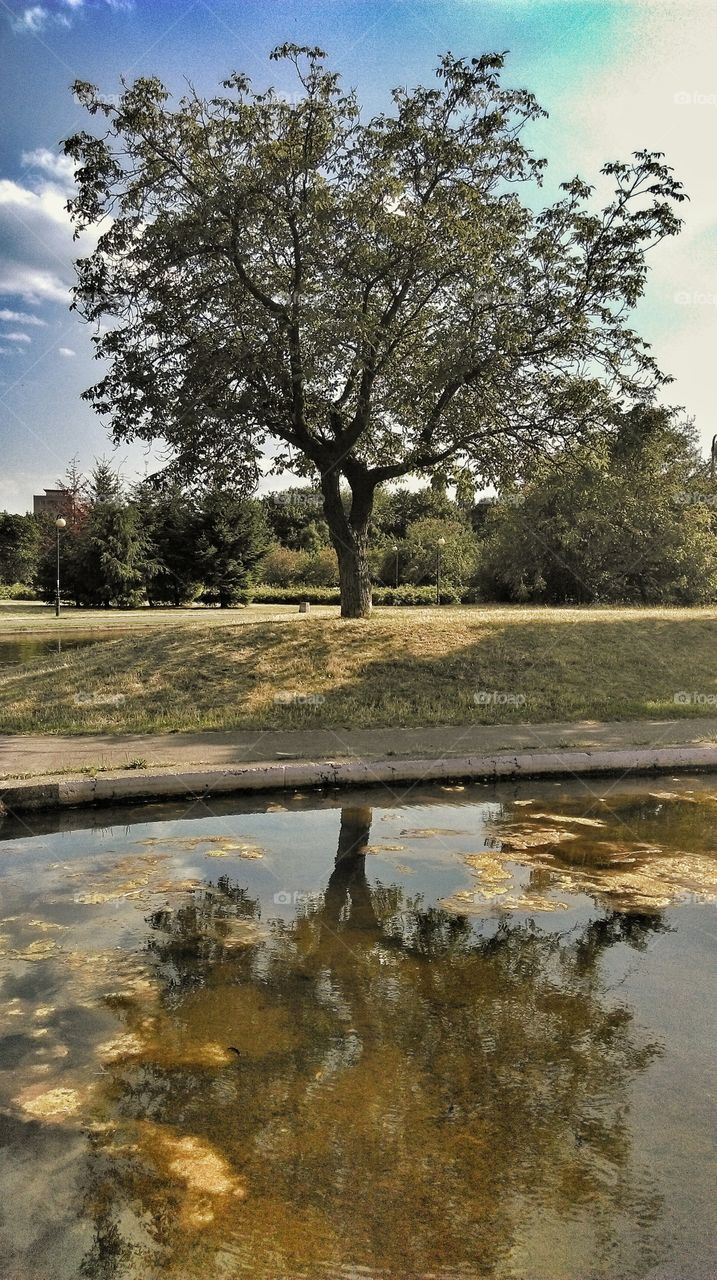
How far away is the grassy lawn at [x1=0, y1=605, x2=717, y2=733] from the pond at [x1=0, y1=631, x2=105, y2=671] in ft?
19.7

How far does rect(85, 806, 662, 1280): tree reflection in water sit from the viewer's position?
2.72 meters

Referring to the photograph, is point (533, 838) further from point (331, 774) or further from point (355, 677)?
point (355, 677)

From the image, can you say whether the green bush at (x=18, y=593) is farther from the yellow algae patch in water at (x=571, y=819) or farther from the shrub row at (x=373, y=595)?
the yellow algae patch in water at (x=571, y=819)

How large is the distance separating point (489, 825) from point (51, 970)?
418cm

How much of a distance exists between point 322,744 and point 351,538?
8.21m

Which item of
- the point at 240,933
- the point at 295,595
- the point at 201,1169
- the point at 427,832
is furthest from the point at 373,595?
the point at 201,1169

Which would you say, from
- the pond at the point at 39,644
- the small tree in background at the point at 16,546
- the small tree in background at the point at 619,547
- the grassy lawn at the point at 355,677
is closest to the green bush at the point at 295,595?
the small tree in background at the point at 619,547

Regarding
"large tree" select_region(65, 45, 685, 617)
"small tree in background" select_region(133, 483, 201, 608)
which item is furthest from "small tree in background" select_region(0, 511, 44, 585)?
"large tree" select_region(65, 45, 685, 617)

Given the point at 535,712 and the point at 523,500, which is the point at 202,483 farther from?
the point at 523,500

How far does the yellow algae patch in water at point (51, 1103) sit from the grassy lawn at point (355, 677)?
309 inches

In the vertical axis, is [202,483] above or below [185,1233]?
above

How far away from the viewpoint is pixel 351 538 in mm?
17750

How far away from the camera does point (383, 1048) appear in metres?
3.85

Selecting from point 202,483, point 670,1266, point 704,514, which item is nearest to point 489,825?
point 670,1266
